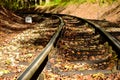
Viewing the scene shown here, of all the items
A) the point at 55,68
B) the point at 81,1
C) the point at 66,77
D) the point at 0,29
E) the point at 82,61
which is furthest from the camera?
the point at 81,1

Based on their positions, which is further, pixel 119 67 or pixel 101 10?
pixel 101 10

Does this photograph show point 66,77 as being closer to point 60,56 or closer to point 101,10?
point 60,56

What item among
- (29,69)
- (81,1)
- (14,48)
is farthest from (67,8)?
(29,69)

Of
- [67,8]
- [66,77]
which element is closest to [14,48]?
[66,77]

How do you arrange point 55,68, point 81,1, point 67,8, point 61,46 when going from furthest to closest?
point 67,8
point 81,1
point 61,46
point 55,68

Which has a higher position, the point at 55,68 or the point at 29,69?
the point at 29,69

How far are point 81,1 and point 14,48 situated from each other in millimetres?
25597

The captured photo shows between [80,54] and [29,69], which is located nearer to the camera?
[29,69]

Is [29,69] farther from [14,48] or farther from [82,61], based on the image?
[14,48]

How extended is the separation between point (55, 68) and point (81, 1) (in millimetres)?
28490

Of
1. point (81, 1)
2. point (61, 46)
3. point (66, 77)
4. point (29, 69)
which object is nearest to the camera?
point (29, 69)

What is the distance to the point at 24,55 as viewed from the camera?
807cm

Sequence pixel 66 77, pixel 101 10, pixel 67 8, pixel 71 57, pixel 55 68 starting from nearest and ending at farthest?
pixel 66 77
pixel 55 68
pixel 71 57
pixel 101 10
pixel 67 8

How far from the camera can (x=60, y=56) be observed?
7746 mm
